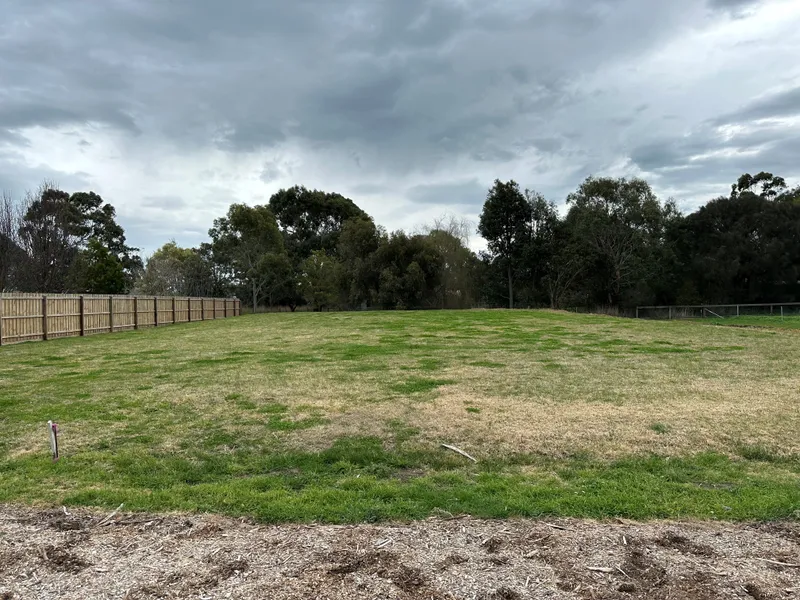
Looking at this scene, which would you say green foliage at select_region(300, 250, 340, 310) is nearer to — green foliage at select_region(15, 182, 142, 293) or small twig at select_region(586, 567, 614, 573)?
green foliage at select_region(15, 182, 142, 293)

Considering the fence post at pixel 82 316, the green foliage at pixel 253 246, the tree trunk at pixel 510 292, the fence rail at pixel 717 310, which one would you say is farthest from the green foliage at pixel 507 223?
the fence post at pixel 82 316

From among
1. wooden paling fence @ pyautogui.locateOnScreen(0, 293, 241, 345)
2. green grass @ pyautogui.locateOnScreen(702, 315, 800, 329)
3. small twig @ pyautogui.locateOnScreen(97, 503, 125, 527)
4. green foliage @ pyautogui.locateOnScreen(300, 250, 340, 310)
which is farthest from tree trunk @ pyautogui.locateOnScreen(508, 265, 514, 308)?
small twig @ pyautogui.locateOnScreen(97, 503, 125, 527)

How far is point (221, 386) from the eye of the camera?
8016 mm

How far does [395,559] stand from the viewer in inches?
105

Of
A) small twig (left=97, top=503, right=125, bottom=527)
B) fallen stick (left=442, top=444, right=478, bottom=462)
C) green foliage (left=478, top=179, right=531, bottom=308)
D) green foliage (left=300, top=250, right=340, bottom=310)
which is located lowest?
fallen stick (left=442, top=444, right=478, bottom=462)

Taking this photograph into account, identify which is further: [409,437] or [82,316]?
[82,316]

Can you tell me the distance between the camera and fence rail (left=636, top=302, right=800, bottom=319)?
33969 millimetres

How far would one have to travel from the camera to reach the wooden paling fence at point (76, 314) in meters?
15.9

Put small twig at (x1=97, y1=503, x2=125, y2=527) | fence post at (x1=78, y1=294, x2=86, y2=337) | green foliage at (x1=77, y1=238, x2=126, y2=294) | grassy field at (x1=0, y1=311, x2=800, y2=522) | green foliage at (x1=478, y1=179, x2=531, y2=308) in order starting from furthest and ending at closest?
green foliage at (x1=478, y1=179, x2=531, y2=308), green foliage at (x1=77, y1=238, x2=126, y2=294), fence post at (x1=78, y1=294, x2=86, y2=337), grassy field at (x1=0, y1=311, x2=800, y2=522), small twig at (x1=97, y1=503, x2=125, y2=527)

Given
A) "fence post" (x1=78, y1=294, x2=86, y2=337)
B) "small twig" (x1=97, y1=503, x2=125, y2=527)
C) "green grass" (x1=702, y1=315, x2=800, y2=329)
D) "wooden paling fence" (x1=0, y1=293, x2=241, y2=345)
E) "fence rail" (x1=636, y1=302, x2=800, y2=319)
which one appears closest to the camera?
"small twig" (x1=97, y1=503, x2=125, y2=527)

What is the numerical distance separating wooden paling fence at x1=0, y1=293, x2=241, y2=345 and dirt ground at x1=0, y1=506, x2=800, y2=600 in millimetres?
15825

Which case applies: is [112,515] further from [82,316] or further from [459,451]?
[82,316]

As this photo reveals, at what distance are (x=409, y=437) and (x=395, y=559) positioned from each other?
252 cm

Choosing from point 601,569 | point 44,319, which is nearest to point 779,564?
point 601,569
